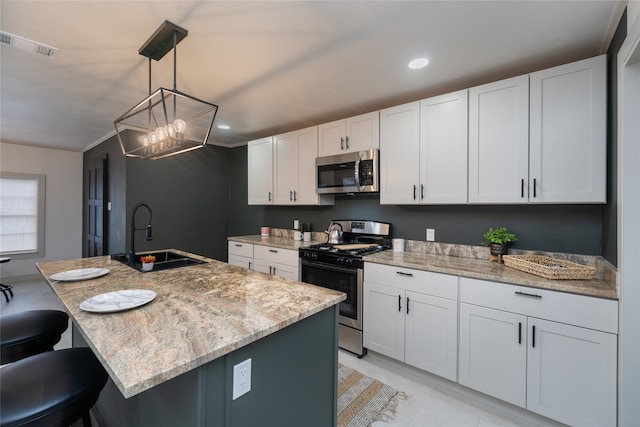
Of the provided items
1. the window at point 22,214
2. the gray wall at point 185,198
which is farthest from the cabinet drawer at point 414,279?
the window at point 22,214

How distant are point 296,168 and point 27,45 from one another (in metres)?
2.50

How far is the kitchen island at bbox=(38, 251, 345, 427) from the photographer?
930 millimetres

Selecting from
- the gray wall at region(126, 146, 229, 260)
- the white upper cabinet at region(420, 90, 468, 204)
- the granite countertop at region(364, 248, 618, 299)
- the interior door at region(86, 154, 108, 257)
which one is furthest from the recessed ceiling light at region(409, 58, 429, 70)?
the interior door at region(86, 154, 108, 257)

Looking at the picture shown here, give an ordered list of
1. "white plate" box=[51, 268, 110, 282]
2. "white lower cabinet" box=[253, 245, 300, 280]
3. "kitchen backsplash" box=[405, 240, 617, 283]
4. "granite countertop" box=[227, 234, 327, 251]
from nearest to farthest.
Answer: "white plate" box=[51, 268, 110, 282] < "kitchen backsplash" box=[405, 240, 617, 283] < "white lower cabinet" box=[253, 245, 300, 280] < "granite countertop" box=[227, 234, 327, 251]

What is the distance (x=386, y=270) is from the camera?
252cm

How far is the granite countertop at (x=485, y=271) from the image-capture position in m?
1.68

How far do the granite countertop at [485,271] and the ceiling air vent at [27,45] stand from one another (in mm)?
2903

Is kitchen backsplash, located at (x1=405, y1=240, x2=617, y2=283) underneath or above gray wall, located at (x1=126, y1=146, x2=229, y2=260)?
underneath

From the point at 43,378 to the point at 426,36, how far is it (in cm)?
267

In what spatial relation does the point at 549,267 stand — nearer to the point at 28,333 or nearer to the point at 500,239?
the point at 500,239

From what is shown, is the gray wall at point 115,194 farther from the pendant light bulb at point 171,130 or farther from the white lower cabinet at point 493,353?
the white lower cabinet at point 493,353

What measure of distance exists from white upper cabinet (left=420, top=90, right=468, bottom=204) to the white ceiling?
22cm

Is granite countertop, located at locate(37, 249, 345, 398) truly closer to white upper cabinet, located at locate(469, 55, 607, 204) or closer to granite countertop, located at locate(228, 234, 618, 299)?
granite countertop, located at locate(228, 234, 618, 299)

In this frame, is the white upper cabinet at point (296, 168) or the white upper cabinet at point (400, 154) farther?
the white upper cabinet at point (296, 168)
